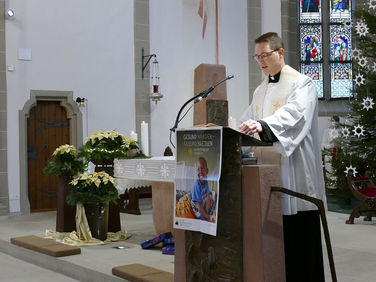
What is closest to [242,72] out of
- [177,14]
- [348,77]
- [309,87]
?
[177,14]

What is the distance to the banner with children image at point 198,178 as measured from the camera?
3.48m

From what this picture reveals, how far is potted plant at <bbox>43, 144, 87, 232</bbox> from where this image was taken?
724 cm

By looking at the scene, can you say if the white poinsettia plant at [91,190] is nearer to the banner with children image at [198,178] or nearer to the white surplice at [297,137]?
the banner with children image at [198,178]

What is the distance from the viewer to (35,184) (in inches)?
422

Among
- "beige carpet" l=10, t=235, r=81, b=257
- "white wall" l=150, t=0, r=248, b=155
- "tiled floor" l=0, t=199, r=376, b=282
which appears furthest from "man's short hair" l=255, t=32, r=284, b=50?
"white wall" l=150, t=0, r=248, b=155

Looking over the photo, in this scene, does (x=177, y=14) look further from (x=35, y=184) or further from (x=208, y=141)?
(x=208, y=141)

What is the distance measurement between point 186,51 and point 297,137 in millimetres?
8798

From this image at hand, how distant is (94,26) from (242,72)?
135 inches

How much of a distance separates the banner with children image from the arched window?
35.6 feet

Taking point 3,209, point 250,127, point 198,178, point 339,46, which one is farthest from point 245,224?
point 339,46

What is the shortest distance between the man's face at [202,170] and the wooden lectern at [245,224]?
0.10 m

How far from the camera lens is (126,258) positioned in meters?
5.95

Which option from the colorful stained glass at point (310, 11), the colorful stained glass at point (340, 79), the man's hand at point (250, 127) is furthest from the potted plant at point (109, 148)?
the colorful stained glass at point (310, 11)

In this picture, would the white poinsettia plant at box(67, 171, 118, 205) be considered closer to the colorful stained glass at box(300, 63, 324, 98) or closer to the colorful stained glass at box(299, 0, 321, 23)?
the colorful stained glass at box(300, 63, 324, 98)
